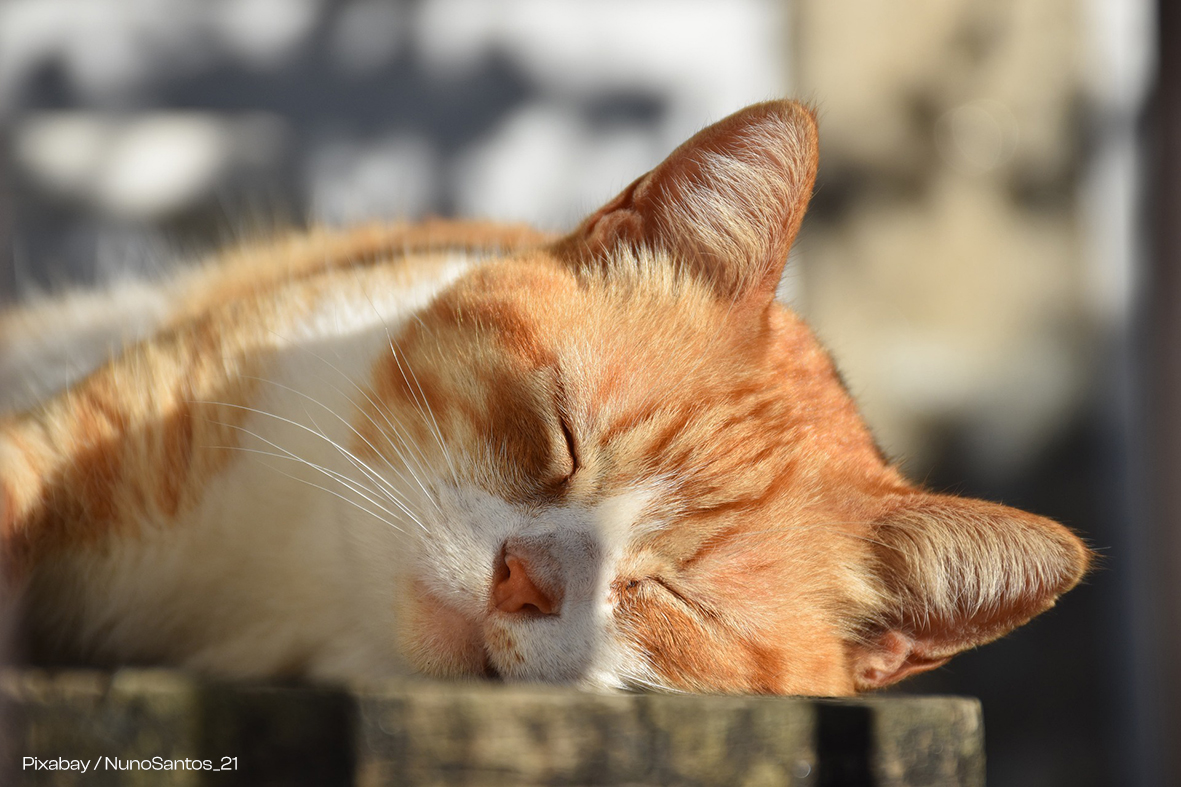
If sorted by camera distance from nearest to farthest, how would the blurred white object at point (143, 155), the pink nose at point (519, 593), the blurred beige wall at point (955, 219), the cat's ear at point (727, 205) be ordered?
the pink nose at point (519, 593) → the cat's ear at point (727, 205) → the blurred white object at point (143, 155) → the blurred beige wall at point (955, 219)

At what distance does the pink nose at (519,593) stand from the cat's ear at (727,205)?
1.73 ft

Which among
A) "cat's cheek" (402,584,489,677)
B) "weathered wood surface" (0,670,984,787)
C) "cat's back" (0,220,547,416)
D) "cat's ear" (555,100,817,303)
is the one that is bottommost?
"weathered wood surface" (0,670,984,787)

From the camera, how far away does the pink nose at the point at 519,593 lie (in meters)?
1.08

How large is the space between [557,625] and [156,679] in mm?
442

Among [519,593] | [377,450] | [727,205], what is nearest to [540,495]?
[519,593]

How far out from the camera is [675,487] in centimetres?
120

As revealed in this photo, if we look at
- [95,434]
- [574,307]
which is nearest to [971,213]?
[574,307]

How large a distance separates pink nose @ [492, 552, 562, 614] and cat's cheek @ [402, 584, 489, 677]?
0.16 feet

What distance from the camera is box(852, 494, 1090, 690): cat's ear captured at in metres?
1.17

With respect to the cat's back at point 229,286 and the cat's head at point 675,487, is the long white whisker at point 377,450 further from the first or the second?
the cat's back at point 229,286

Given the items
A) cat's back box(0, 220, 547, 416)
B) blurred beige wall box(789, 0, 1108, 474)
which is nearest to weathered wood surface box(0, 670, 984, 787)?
cat's back box(0, 220, 547, 416)

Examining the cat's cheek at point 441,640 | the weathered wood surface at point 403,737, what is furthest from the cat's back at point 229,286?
the weathered wood surface at point 403,737

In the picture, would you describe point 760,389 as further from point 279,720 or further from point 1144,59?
point 1144,59

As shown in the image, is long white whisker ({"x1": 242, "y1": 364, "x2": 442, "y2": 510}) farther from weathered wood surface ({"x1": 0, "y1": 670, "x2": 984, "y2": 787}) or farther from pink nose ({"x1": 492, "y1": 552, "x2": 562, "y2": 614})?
weathered wood surface ({"x1": 0, "y1": 670, "x2": 984, "y2": 787})
